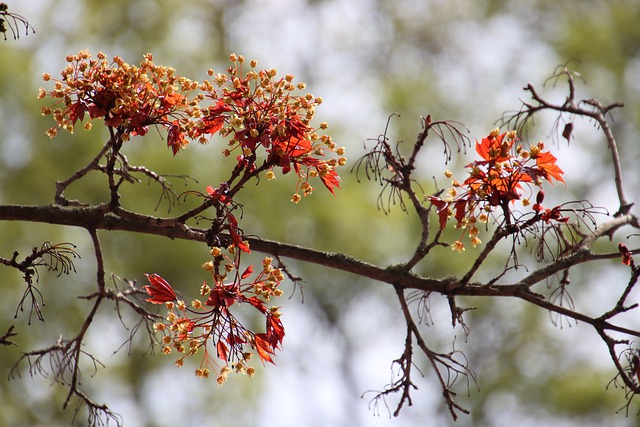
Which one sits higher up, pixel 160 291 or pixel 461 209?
pixel 461 209

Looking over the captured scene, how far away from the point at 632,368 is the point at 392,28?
6.79 meters

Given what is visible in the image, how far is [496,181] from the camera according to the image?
1.21 m

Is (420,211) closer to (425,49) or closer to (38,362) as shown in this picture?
(38,362)

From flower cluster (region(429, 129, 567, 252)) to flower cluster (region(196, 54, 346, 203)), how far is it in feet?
0.58

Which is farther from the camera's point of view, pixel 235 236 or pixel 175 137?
pixel 175 137

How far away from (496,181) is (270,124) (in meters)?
0.32

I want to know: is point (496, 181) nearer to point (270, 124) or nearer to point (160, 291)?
point (270, 124)

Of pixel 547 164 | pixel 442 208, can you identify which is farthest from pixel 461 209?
pixel 547 164

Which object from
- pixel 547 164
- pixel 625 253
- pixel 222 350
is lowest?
pixel 222 350

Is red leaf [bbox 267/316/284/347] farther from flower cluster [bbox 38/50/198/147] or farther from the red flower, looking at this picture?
flower cluster [bbox 38/50/198/147]

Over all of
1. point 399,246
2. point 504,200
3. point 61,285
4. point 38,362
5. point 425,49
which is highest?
point 425,49

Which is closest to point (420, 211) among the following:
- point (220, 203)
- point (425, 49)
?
point (220, 203)

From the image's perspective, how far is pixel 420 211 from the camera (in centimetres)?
132

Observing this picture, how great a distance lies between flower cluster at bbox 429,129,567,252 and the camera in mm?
1203
